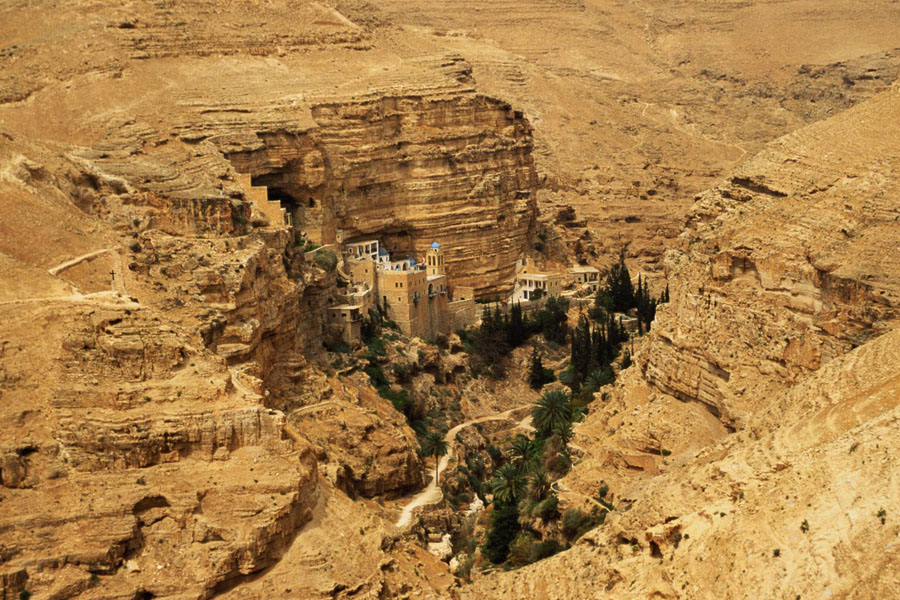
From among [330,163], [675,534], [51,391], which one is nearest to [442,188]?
[330,163]

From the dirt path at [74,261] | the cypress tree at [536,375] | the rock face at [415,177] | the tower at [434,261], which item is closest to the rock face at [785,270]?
the dirt path at [74,261]

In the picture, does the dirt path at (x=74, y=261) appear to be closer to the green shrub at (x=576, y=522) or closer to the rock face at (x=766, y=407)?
the rock face at (x=766, y=407)

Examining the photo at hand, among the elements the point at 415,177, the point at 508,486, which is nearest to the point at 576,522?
the point at 508,486

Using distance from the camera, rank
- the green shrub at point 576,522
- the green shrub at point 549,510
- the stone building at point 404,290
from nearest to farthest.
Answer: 1. the green shrub at point 576,522
2. the green shrub at point 549,510
3. the stone building at point 404,290

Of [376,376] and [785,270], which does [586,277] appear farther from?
[785,270]

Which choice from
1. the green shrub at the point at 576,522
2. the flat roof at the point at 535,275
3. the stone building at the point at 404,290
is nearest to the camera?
the green shrub at the point at 576,522

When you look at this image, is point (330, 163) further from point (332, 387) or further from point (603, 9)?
point (603, 9)
